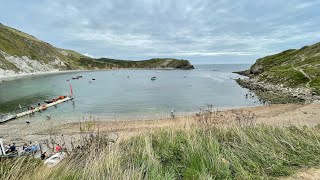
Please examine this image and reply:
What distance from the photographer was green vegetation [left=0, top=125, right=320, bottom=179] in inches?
312

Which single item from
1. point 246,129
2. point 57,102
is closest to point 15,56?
point 57,102

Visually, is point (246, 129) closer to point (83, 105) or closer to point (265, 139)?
point (265, 139)

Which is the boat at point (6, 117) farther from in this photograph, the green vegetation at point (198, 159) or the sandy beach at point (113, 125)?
the green vegetation at point (198, 159)

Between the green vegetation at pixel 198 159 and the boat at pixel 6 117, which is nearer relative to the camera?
the green vegetation at pixel 198 159

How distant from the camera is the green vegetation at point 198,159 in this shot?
793cm

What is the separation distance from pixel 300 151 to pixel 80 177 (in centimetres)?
766

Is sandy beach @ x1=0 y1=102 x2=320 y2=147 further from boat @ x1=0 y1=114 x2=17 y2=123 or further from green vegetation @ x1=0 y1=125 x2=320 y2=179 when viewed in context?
green vegetation @ x1=0 y1=125 x2=320 y2=179

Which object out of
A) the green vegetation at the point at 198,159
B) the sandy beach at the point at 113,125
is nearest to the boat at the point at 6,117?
the sandy beach at the point at 113,125

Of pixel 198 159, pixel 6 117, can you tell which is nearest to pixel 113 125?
pixel 6 117

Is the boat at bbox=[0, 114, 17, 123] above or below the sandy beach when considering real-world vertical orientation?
below

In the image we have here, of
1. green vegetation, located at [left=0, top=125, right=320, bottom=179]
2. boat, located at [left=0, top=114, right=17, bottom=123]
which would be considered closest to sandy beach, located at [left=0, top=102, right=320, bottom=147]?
boat, located at [left=0, top=114, right=17, bottom=123]

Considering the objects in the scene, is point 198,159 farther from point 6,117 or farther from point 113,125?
point 6,117

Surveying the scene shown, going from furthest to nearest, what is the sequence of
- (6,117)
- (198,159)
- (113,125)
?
(6,117) < (113,125) < (198,159)

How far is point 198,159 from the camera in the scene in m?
8.84
